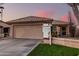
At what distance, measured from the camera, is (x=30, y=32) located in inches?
583

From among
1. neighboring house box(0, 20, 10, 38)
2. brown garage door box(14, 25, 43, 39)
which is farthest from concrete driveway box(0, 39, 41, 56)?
neighboring house box(0, 20, 10, 38)

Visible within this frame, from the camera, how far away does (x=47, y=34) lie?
15.0 meters

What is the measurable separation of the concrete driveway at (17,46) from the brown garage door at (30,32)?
281mm

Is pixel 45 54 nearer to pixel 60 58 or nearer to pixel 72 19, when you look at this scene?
pixel 60 58

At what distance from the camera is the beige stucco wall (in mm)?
14773

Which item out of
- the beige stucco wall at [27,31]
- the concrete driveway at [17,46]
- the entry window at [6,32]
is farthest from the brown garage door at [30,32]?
the entry window at [6,32]

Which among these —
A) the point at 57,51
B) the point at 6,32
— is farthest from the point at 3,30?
the point at 57,51

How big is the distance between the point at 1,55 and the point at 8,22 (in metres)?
2.96

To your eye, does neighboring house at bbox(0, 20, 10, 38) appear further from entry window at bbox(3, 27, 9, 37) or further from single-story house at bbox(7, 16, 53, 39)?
single-story house at bbox(7, 16, 53, 39)

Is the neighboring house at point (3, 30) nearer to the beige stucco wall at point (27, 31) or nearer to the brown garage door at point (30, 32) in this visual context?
the beige stucco wall at point (27, 31)

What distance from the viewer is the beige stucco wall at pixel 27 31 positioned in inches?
Result: 582

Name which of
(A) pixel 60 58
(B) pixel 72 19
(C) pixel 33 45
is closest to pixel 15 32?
(C) pixel 33 45

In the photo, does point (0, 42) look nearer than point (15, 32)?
Yes

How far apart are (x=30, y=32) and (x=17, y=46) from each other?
201 centimetres
